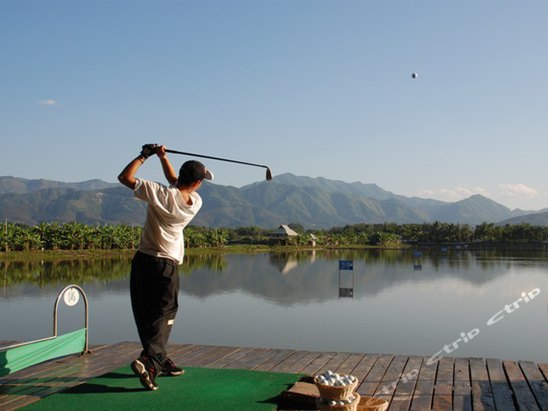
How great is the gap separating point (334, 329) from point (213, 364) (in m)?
8.32

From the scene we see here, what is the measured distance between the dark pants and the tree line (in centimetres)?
4244

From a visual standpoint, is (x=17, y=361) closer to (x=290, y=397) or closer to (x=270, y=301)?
(x=290, y=397)

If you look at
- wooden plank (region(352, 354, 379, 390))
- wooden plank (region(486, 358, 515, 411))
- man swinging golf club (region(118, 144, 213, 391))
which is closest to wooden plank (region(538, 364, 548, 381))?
wooden plank (region(486, 358, 515, 411))

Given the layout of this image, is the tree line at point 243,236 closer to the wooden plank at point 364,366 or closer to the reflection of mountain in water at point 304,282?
the reflection of mountain in water at point 304,282

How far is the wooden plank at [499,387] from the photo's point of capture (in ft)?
13.6

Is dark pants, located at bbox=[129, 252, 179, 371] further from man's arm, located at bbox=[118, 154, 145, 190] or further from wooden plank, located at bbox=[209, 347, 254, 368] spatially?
wooden plank, located at bbox=[209, 347, 254, 368]

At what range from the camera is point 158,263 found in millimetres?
4406

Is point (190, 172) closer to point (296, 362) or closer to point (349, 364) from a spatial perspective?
point (296, 362)

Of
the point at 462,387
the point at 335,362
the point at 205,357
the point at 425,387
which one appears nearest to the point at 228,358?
the point at 205,357

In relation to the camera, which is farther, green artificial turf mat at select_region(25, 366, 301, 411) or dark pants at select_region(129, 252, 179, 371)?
dark pants at select_region(129, 252, 179, 371)

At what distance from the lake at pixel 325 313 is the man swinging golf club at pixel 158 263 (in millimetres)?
7066

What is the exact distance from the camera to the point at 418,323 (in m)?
14.8

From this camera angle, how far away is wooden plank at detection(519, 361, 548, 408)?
4324 millimetres

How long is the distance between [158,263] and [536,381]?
10.4 feet
